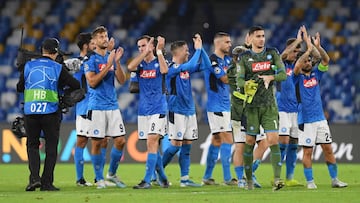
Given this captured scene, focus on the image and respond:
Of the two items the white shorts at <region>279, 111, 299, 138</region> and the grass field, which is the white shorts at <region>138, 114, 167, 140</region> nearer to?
the grass field

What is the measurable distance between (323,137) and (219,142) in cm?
223

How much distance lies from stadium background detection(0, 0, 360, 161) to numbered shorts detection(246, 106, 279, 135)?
1417 centimetres

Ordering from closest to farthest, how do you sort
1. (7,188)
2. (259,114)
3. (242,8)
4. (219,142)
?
(259,114), (7,188), (219,142), (242,8)

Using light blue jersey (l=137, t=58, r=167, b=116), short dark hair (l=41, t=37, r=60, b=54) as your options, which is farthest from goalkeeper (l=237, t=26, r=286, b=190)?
short dark hair (l=41, t=37, r=60, b=54)

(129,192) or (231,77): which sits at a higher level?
(231,77)

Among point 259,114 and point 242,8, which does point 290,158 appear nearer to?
point 259,114

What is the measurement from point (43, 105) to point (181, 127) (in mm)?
2745

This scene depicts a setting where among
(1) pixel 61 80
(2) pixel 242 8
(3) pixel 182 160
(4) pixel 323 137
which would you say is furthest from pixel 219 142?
(2) pixel 242 8

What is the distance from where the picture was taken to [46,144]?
52.5 feet

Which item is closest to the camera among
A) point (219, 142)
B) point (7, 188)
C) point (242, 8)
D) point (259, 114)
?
point (259, 114)

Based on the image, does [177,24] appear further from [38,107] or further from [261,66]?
[261,66]

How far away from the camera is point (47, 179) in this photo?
52.2 ft

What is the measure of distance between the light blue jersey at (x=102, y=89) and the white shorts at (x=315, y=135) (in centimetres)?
314

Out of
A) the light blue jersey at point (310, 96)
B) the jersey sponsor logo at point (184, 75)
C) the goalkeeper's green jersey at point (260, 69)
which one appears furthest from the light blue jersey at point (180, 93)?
the goalkeeper's green jersey at point (260, 69)
